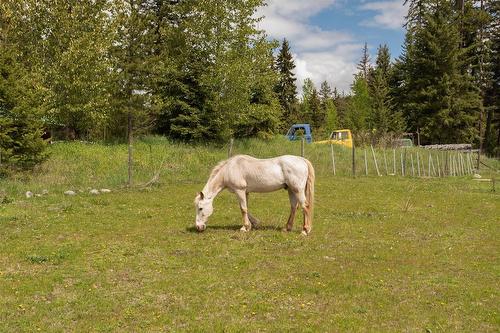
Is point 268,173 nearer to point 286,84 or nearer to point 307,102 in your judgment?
point 286,84

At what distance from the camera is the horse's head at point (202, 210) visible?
11336 millimetres

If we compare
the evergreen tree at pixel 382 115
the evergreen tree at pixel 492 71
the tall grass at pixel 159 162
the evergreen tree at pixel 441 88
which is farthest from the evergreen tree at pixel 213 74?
the evergreen tree at pixel 492 71

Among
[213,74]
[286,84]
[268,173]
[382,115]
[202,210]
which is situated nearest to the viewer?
[202,210]

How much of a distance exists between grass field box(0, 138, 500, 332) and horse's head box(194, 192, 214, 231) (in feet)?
0.88

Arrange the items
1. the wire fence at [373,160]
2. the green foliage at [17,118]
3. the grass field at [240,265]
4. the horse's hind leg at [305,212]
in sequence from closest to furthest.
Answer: the grass field at [240,265] < the horse's hind leg at [305,212] < the green foliage at [17,118] < the wire fence at [373,160]

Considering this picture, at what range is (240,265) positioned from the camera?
8656 mm

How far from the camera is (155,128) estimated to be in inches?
1168

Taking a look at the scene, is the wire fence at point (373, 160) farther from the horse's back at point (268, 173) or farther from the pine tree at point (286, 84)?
the pine tree at point (286, 84)

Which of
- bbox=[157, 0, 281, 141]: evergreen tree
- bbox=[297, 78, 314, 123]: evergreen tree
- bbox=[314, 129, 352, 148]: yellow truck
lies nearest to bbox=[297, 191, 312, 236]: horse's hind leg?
bbox=[157, 0, 281, 141]: evergreen tree

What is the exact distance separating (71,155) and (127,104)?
6.12 meters

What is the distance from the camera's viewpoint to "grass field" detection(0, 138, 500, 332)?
245 inches

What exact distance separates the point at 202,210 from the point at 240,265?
3.07 metres

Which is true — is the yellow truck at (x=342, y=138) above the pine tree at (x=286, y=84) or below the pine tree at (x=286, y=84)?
below

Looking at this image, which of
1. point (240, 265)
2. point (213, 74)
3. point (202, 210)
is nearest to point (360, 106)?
point (213, 74)
